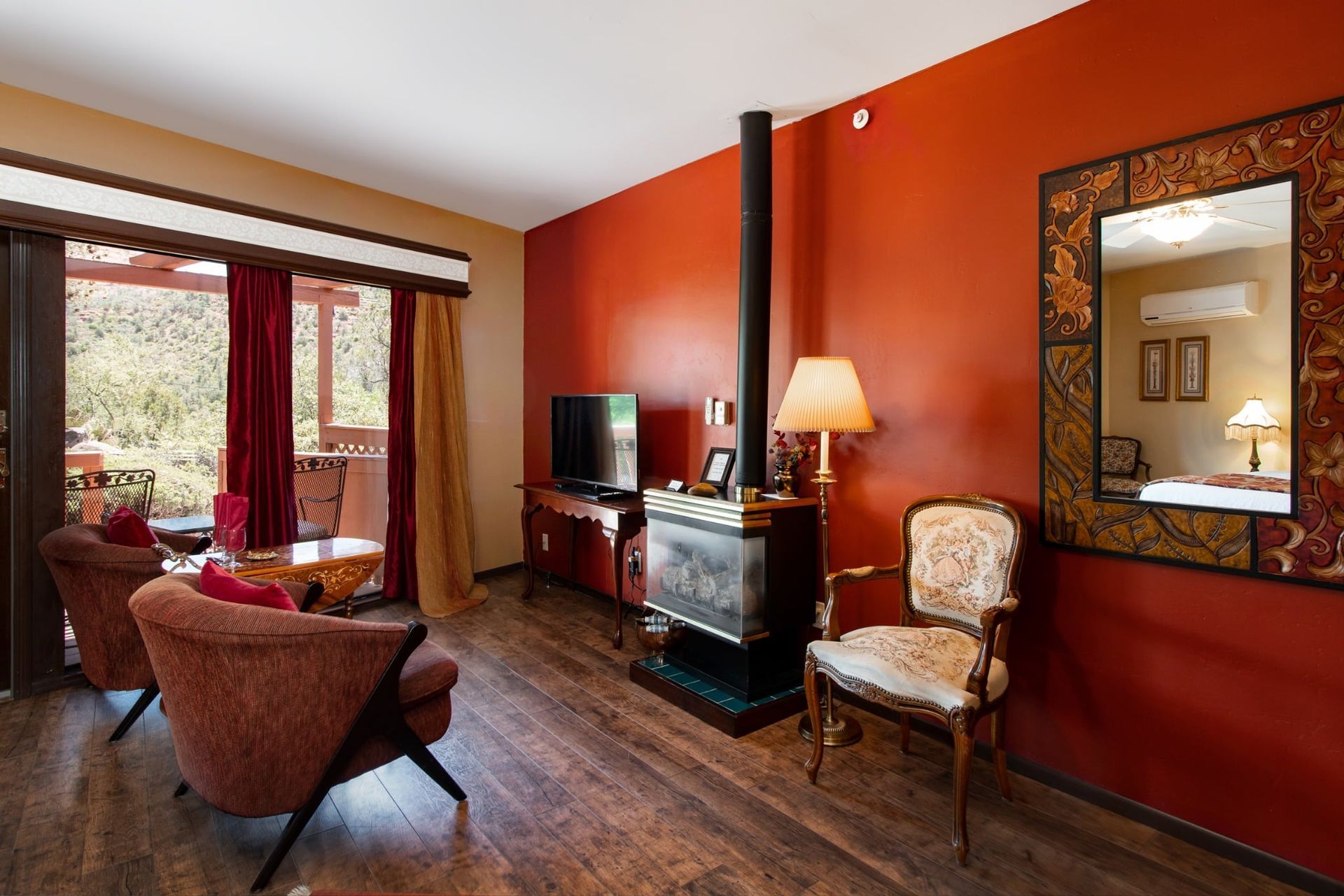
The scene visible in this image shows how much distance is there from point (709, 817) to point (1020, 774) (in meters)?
1.23

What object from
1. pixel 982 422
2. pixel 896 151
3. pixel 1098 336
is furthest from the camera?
pixel 896 151

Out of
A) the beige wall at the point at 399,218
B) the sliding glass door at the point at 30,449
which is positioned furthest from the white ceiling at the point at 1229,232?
the sliding glass door at the point at 30,449

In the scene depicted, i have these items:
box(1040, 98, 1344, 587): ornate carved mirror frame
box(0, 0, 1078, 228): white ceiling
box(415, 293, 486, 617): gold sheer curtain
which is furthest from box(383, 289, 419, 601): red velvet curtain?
box(1040, 98, 1344, 587): ornate carved mirror frame

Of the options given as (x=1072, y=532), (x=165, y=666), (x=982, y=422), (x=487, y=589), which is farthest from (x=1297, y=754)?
(x=487, y=589)

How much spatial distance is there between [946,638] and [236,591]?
2.35m

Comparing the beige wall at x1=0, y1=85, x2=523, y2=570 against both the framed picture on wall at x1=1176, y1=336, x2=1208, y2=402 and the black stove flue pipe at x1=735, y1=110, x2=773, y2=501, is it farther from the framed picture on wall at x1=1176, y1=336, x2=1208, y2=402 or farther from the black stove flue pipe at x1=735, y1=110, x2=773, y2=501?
the framed picture on wall at x1=1176, y1=336, x2=1208, y2=402

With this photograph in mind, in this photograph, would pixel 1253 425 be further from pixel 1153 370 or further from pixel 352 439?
pixel 352 439

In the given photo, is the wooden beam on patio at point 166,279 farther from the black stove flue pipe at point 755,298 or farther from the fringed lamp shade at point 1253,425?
→ the fringed lamp shade at point 1253,425

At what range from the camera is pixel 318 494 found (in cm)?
425

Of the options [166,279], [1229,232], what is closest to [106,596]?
[166,279]

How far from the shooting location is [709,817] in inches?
84.0

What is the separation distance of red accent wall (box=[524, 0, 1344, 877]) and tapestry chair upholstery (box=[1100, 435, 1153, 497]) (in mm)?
232

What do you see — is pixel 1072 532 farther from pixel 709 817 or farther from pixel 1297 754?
pixel 709 817

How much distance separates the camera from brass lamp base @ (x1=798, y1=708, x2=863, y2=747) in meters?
2.63
